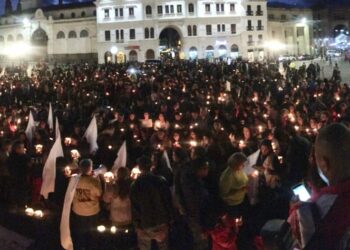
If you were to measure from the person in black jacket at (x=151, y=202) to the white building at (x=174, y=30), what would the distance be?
2860 inches

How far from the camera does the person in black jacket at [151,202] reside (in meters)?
7.04

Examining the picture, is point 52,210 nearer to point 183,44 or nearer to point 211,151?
point 211,151

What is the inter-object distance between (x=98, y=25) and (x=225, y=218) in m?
79.8

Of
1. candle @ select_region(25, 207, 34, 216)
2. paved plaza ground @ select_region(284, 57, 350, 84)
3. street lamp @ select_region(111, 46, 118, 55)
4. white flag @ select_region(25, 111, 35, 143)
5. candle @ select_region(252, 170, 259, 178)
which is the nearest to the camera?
candle @ select_region(252, 170, 259, 178)

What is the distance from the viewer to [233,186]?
767cm

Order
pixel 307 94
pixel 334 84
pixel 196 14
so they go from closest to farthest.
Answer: pixel 307 94 < pixel 334 84 < pixel 196 14

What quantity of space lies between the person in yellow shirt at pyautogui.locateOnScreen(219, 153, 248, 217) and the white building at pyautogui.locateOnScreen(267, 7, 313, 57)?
81659 mm

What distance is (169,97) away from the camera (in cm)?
1895

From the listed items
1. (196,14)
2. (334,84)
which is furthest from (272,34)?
(334,84)

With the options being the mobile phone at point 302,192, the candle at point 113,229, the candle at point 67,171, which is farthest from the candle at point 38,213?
the mobile phone at point 302,192

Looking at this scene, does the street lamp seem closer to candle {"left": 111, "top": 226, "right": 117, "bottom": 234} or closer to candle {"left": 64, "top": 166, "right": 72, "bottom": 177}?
candle {"left": 64, "top": 166, "right": 72, "bottom": 177}

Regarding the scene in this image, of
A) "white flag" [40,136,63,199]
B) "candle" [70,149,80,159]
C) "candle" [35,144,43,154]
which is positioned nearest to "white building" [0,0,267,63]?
"candle" [35,144,43,154]

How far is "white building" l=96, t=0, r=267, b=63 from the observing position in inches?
3187

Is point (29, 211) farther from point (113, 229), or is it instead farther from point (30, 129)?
point (30, 129)
